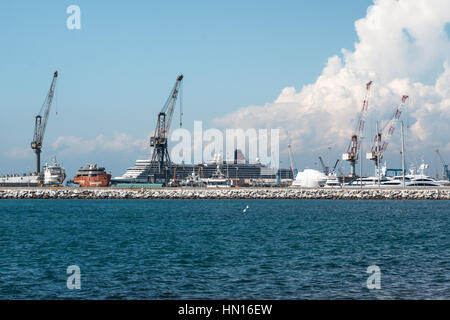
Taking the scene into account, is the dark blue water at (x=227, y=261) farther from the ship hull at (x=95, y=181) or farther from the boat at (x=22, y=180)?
the boat at (x=22, y=180)

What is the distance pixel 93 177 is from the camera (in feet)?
527

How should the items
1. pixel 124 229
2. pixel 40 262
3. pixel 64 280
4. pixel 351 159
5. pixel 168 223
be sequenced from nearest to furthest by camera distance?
pixel 64 280 < pixel 40 262 < pixel 124 229 < pixel 168 223 < pixel 351 159

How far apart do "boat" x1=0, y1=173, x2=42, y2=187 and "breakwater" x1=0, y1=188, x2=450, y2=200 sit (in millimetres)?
54956

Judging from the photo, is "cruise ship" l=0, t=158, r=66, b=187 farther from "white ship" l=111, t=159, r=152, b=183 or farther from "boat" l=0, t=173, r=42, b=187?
"white ship" l=111, t=159, r=152, b=183

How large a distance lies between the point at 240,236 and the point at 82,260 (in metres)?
14.5

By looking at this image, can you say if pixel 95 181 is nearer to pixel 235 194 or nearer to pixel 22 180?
pixel 22 180

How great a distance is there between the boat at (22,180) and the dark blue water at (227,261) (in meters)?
134

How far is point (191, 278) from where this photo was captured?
21281 millimetres

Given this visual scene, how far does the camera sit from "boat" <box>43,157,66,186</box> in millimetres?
169000

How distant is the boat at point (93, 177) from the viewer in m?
160

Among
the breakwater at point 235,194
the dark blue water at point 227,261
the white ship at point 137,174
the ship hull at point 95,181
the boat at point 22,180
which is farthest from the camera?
the white ship at point 137,174

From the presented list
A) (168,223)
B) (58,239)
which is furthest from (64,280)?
(168,223)

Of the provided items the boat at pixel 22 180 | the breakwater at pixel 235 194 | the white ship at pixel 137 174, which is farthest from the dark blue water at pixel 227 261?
the white ship at pixel 137 174
